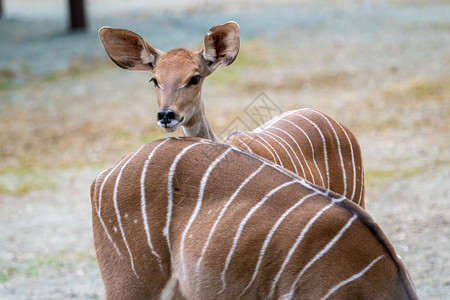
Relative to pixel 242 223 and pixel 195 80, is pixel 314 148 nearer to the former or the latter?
pixel 195 80

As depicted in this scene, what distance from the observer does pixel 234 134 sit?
4090 mm

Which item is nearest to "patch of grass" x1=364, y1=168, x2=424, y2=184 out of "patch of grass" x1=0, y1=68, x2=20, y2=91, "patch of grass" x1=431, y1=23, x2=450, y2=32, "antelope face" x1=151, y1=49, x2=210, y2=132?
"antelope face" x1=151, y1=49, x2=210, y2=132

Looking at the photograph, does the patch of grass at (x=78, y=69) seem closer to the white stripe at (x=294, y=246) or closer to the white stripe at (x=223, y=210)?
the white stripe at (x=223, y=210)

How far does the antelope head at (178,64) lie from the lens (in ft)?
12.0

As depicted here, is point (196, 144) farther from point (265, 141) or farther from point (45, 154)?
point (45, 154)

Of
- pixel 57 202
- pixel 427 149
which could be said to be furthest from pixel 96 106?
pixel 427 149

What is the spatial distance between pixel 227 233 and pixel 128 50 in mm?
1495

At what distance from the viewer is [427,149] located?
28.5 ft

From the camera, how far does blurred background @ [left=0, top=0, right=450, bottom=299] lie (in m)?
6.20

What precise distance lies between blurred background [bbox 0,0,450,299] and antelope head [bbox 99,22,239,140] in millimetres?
2039

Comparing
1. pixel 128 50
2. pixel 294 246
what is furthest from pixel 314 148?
pixel 294 246

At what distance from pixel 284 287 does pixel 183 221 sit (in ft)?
1.68

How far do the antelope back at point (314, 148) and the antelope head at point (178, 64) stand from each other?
12.6 inches

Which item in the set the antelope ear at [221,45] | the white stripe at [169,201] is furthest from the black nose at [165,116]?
the white stripe at [169,201]
